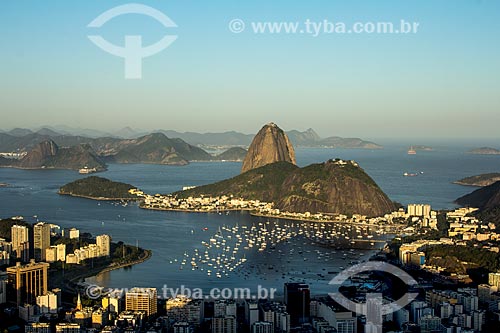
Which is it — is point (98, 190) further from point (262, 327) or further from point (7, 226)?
point (262, 327)

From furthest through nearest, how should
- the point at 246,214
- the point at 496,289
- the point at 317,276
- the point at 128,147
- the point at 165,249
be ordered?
the point at 128,147, the point at 246,214, the point at 165,249, the point at 317,276, the point at 496,289

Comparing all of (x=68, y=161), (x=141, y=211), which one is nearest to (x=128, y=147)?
(x=68, y=161)

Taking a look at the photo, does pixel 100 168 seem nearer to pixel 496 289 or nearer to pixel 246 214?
pixel 246 214

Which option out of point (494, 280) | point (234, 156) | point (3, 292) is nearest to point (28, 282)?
point (3, 292)

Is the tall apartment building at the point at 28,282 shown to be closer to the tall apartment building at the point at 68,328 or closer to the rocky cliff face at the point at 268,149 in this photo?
the tall apartment building at the point at 68,328

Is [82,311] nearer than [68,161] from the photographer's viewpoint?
Yes

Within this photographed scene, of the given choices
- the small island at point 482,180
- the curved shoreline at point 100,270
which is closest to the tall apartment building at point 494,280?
the curved shoreline at point 100,270
